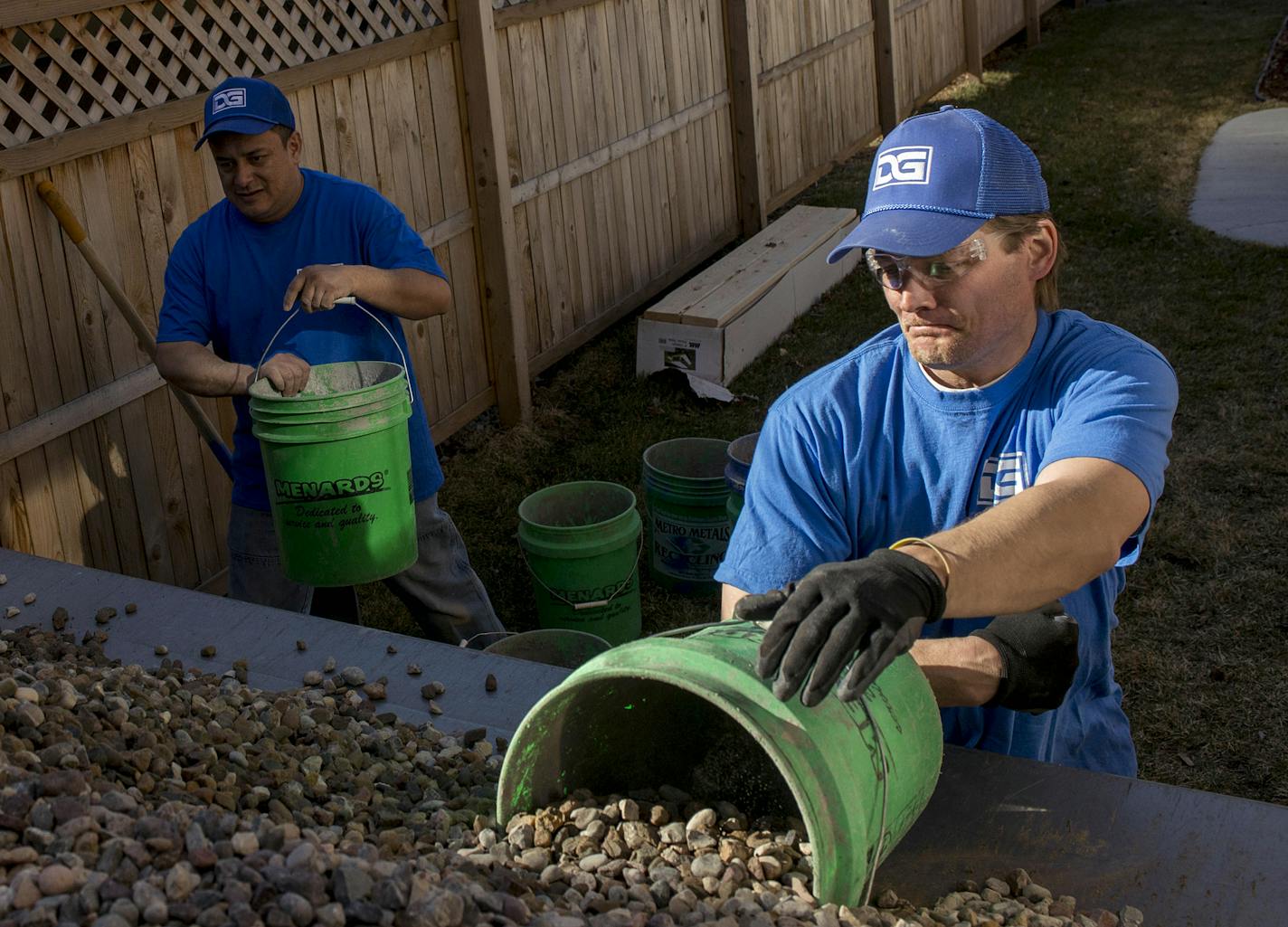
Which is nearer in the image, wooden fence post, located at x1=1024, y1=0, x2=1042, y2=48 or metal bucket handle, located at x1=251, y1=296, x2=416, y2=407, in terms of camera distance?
metal bucket handle, located at x1=251, y1=296, x2=416, y2=407

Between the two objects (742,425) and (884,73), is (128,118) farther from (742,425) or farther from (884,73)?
(884,73)

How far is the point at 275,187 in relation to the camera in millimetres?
3885

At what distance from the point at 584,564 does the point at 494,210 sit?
2.23 m

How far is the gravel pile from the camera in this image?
1.80 metres

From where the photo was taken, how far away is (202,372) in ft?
12.3

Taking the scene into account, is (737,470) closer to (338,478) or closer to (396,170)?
(338,478)

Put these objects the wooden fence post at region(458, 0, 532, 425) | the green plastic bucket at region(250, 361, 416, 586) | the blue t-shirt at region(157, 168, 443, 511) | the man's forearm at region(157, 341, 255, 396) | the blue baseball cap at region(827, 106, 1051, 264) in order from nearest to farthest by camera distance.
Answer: the blue baseball cap at region(827, 106, 1051, 264) → the green plastic bucket at region(250, 361, 416, 586) → the man's forearm at region(157, 341, 255, 396) → the blue t-shirt at region(157, 168, 443, 511) → the wooden fence post at region(458, 0, 532, 425)

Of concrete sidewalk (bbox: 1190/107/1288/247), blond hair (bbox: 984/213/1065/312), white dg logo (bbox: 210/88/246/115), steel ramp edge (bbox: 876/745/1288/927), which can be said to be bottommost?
concrete sidewalk (bbox: 1190/107/1288/247)

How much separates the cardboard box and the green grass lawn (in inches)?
5.1

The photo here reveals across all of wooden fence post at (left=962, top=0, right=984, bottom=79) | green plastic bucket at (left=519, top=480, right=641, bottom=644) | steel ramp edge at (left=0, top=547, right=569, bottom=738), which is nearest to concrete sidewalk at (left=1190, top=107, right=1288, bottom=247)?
wooden fence post at (left=962, top=0, right=984, bottom=79)

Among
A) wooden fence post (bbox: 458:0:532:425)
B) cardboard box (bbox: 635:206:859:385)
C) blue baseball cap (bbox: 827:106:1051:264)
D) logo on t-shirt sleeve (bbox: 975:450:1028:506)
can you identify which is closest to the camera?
blue baseball cap (bbox: 827:106:1051:264)

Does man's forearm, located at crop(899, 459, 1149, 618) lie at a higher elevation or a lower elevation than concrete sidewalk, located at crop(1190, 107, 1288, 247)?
higher

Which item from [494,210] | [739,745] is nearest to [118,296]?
[494,210]

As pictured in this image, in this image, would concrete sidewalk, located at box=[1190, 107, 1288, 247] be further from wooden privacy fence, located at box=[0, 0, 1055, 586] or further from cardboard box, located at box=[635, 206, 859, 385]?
wooden privacy fence, located at box=[0, 0, 1055, 586]
